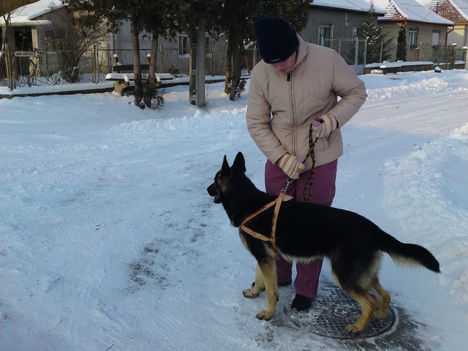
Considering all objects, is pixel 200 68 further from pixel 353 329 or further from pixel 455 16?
pixel 455 16

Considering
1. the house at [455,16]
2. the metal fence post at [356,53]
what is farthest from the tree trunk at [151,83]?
the house at [455,16]

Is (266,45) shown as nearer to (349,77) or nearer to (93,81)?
(349,77)

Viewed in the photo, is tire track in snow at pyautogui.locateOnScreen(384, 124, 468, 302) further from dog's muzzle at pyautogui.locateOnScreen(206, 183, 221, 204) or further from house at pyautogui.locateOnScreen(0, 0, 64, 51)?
house at pyautogui.locateOnScreen(0, 0, 64, 51)

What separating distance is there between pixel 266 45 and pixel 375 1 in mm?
37757

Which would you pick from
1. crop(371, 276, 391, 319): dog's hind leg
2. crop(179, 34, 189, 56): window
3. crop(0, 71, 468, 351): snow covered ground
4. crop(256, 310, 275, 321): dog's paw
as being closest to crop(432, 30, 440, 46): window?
crop(179, 34, 189, 56): window

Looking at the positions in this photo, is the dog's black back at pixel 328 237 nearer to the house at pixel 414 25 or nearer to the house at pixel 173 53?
the house at pixel 173 53

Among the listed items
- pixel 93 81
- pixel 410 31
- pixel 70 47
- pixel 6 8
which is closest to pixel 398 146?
pixel 93 81

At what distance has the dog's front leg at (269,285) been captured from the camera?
3.52m

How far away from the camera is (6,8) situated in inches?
632

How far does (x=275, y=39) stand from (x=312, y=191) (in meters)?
1.22

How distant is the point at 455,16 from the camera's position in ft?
143

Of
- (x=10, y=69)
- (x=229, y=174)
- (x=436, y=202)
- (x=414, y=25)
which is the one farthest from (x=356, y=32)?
(x=229, y=174)

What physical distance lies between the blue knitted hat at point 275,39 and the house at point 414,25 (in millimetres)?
31684

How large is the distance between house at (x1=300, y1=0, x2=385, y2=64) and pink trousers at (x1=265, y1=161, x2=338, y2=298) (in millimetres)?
23532
